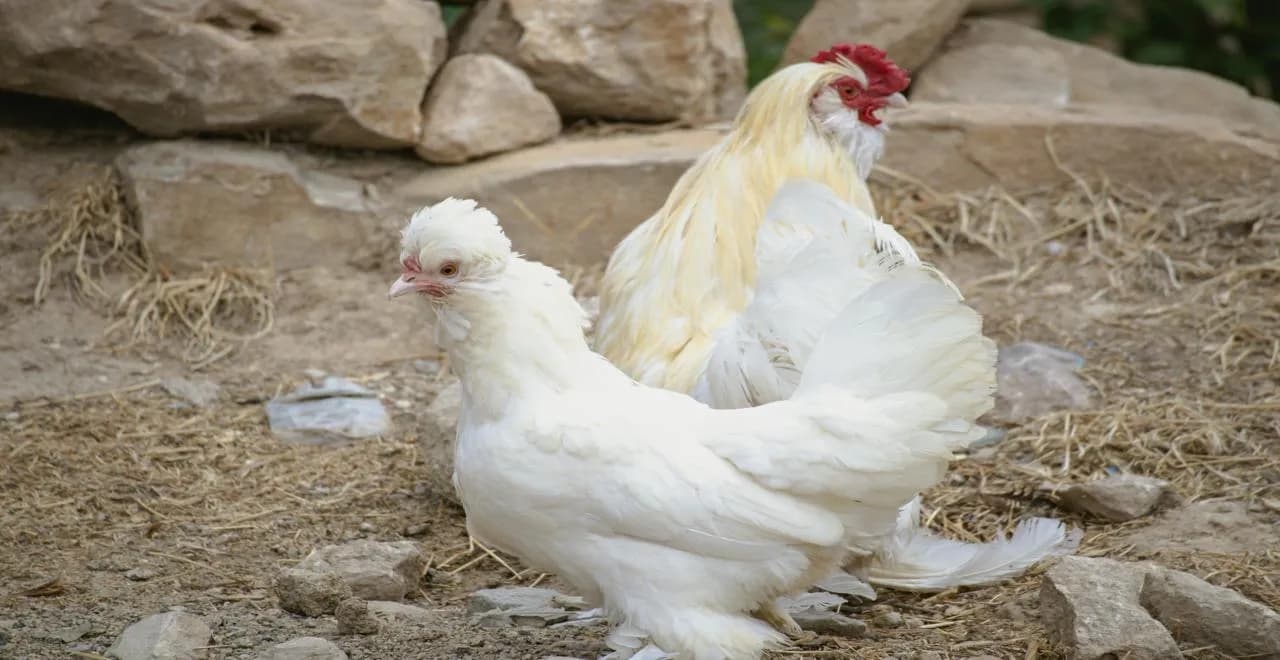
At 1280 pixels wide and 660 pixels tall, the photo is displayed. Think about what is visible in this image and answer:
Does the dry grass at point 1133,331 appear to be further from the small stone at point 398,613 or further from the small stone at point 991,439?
the small stone at point 398,613

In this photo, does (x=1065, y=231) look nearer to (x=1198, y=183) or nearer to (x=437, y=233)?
(x=1198, y=183)

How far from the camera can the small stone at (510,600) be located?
4.05m

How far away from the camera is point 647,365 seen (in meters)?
4.20

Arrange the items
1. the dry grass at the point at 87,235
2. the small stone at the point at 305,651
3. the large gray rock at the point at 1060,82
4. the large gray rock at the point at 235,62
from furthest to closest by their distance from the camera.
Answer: the large gray rock at the point at 1060,82 → the dry grass at the point at 87,235 → the large gray rock at the point at 235,62 → the small stone at the point at 305,651

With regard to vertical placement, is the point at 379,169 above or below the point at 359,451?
above

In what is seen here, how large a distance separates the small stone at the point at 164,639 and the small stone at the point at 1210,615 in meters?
2.58

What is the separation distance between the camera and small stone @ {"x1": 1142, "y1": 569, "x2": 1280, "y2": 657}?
11.6 feet

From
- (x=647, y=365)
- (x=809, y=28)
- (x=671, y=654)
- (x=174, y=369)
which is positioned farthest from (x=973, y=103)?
(x=671, y=654)

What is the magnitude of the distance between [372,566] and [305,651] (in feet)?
2.21

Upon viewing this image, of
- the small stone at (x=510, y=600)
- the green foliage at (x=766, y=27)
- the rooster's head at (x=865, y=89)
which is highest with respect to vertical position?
the rooster's head at (x=865, y=89)

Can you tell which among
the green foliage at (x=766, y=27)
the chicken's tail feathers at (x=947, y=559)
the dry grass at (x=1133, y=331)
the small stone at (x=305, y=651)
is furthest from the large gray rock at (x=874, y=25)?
the small stone at (x=305, y=651)

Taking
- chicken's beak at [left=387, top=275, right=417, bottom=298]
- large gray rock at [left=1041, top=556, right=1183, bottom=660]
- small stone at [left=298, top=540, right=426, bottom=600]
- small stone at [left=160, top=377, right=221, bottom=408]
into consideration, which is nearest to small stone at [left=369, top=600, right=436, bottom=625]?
small stone at [left=298, top=540, right=426, bottom=600]

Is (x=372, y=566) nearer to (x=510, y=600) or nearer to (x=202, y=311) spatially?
(x=510, y=600)

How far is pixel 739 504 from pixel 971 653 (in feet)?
3.08
